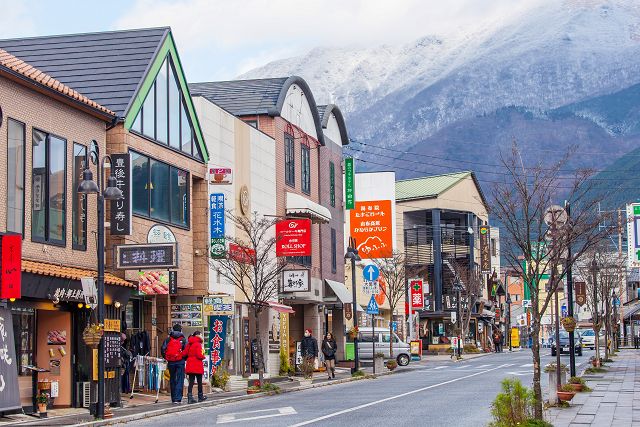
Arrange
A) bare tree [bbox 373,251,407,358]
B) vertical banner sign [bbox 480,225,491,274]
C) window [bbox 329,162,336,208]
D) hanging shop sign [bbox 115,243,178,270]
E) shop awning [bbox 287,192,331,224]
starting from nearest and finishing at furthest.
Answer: hanging shop sign [bbox 115,243,178,270], shop awning [bbox 287,192,331,224], window [bbox 329,162,336,208], bare tree [bbox 373,251,407,358], vertical banner sign [bbox 480,225,491,274]

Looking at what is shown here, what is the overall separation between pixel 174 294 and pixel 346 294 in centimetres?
2417

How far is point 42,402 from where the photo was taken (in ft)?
81.7

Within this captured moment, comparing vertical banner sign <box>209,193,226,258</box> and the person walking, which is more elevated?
vertical banner sign <box>209,193,226,258</box>

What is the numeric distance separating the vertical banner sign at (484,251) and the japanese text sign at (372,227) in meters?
29.4

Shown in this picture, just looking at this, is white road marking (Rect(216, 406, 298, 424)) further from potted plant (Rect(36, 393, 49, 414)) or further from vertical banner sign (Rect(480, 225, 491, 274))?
vertical banner sign (Rect(480, 225, 491, 274))

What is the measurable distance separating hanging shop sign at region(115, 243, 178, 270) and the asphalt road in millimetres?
4144

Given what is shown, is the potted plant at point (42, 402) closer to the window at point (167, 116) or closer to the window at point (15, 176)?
the window at point (15, 176)

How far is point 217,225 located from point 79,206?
9180 mm

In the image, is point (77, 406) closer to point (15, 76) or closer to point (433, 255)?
point (15, 76)

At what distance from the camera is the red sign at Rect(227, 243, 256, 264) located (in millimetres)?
37700

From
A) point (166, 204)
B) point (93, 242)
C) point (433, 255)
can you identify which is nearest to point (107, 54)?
point (166, 204)

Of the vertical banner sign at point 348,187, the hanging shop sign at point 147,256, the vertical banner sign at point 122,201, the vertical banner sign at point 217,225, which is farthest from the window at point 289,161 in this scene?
the hanging shop sign at point 147,256

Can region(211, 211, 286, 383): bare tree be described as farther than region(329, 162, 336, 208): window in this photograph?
No

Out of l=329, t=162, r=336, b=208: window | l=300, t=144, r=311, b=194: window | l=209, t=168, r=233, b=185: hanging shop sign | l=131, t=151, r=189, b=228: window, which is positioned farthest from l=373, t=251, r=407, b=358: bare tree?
l=131, t=151, r=189, b=228: window
